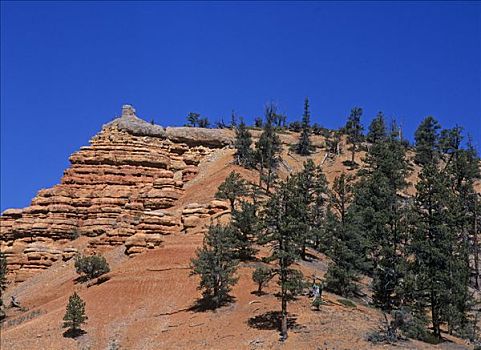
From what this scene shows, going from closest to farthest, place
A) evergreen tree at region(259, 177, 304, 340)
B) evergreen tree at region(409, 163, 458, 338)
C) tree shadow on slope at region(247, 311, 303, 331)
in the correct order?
evergreen tree at region(259, 177, 304, 340) → tree shadow on slope at region(247, 311, 303, 331) → evergreen tree at region(409, 163, 458, 338)

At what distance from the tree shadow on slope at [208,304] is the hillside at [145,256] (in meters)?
0.38

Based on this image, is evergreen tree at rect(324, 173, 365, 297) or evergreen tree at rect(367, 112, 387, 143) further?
evergreen tree at rect(367, 112, 387, 143)

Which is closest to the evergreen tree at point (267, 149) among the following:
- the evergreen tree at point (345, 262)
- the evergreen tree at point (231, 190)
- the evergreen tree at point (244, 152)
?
the evergreen tree at point (244, 152)

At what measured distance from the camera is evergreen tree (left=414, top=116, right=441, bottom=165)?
330ft

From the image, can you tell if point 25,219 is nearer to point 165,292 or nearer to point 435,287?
point 165,292

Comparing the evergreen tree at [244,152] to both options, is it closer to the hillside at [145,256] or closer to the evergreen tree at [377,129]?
the hillside at [145,256]

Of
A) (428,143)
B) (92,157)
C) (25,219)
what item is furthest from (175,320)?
(428,143)

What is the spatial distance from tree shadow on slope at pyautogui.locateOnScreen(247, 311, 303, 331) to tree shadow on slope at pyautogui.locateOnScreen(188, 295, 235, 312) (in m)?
3.96

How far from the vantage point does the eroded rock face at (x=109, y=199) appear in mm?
69062

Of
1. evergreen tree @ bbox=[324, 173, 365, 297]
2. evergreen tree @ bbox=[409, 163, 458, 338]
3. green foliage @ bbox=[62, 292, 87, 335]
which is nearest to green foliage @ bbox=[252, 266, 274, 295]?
evergreen tree @ bbox=[324, 173, 365, 297]

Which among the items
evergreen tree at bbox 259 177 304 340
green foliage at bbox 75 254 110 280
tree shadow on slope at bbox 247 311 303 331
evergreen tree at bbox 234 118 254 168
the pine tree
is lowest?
the pine tree

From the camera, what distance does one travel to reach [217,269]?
45438 millimetres

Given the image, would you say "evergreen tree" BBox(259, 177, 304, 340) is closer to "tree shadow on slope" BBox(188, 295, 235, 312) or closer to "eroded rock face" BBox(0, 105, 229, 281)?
"tree shadow on slope" BBox(188, 295, 235, 312)

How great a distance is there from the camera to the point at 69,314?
45156mm
